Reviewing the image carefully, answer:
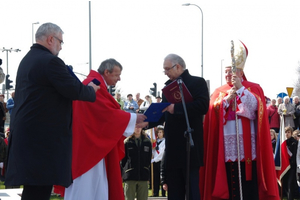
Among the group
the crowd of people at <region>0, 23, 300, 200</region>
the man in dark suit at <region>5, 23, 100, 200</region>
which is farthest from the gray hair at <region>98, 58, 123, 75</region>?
the man in dark suit at <region>5, 23, 100, 200</region>

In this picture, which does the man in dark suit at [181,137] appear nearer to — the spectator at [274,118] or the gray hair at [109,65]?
the gray hair at [109,65]

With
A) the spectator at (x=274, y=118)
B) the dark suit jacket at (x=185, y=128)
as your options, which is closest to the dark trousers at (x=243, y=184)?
the dark suit jacket at (x=185, y=128)

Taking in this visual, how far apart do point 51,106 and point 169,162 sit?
248cm

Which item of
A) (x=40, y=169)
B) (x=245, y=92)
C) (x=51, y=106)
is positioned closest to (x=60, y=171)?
(x=40, y=169)

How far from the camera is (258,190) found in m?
7.91

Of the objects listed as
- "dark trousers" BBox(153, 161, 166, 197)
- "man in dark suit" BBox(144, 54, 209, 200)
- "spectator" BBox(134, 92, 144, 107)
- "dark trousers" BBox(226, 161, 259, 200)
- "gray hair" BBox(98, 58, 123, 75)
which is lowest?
"dark trousers" BBox(153, 161, 166, 197)

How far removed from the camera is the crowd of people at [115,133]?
212 inches

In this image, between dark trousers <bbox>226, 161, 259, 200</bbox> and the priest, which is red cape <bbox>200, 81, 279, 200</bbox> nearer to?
dark trousers <bbox>226, 161, 259, 200</bbox>

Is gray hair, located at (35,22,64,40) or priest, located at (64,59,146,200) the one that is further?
priest, located at (64,59,146,200)

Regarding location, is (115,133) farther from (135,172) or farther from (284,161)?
(284,161)

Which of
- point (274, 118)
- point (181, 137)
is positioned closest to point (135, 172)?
point (181, 137)

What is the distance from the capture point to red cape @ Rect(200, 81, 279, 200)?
7.88m

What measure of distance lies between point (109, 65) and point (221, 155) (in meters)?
1.97

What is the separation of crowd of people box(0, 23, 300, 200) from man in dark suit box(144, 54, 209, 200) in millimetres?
13
